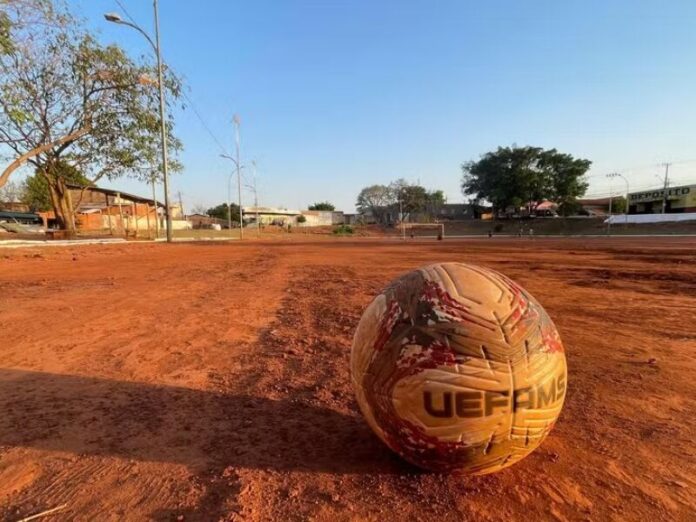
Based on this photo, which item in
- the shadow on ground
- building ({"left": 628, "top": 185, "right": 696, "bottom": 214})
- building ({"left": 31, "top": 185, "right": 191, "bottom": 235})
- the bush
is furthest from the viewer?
the bush

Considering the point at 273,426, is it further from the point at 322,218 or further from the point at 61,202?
the point at 322,218

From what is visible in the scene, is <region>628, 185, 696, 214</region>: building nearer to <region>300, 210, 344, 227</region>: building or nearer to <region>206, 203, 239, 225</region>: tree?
<region>300, 210, 344, 227</region>: building

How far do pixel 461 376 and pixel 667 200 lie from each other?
7888 cm

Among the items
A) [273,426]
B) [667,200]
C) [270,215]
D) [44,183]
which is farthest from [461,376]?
[270,215]

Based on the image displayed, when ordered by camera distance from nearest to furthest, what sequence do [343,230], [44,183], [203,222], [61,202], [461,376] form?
[461,376]
[61,202]
[44,183]
[343,230]
[203,222]

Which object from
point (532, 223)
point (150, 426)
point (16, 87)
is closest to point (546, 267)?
point (150, 426)

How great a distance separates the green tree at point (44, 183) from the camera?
95.3 ft

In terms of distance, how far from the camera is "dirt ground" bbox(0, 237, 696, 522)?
2.50 m

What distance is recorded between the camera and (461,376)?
241 cm

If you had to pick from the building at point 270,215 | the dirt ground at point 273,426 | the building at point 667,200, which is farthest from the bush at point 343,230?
the dirt ground at point 273,426

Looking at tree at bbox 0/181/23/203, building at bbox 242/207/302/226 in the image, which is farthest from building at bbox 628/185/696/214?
tree at bbox 0/181/23/203

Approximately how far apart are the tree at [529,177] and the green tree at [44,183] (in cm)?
5663

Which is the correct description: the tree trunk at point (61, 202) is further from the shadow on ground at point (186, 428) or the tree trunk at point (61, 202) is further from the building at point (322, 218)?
the building at point (322, 218)

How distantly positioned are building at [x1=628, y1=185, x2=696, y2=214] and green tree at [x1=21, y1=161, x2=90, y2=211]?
72.7 m
